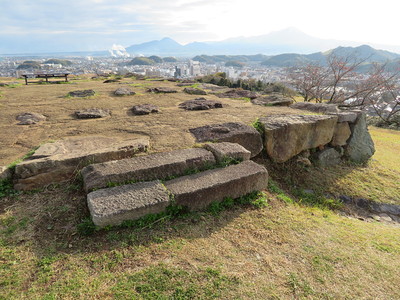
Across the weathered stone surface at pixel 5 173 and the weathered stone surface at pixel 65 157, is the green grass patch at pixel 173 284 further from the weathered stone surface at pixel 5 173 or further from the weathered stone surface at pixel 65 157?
the weathered stone surface at pixel 5 173

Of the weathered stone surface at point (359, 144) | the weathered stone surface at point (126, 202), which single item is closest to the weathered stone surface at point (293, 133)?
the weathered stone surface at point (359, 144)

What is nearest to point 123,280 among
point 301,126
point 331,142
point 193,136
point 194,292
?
point 194,292

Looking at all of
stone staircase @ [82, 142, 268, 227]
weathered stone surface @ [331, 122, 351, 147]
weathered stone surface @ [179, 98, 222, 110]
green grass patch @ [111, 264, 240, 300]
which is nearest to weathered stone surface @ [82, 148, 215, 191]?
stone staircase @ [82, 142, 268, 227]

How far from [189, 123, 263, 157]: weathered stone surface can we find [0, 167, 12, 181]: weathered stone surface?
2.76 meters

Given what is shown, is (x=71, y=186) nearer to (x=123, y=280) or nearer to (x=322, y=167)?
(x=123, y=280)

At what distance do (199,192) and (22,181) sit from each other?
7.31 ft

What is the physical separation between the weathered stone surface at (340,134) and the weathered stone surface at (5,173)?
6569mm

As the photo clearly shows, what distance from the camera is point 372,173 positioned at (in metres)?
5.65

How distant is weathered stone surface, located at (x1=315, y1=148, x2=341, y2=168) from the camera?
566cm

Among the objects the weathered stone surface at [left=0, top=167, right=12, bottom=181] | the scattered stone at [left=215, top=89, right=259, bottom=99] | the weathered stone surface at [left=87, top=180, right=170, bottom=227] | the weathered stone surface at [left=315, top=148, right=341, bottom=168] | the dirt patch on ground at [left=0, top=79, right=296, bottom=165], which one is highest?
the scattered stone at [left=215, top=89, right=259, bottom=99]

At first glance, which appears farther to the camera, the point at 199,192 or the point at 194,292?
the point at 199,192

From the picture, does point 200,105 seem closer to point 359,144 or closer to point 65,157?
point 65,157

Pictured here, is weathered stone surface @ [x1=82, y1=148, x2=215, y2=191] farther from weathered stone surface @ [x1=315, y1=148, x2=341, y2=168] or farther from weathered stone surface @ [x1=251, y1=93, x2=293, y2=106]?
weathered stone surface @ [x1=251, y1=93, x2=293, y2=106]

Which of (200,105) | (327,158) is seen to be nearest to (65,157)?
(200,105)
